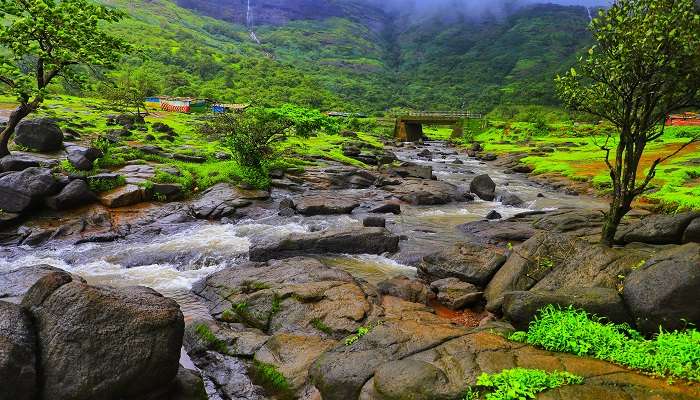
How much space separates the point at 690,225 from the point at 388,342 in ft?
43.0

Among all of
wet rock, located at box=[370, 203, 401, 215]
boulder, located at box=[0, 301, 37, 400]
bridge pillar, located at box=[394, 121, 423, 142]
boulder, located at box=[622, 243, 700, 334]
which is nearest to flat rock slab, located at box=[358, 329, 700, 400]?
boulder, located at box=[622, 243, 700, 334]

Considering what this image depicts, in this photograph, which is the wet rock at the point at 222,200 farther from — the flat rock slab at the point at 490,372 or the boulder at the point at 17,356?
the flat rock slab at the point at 490,372

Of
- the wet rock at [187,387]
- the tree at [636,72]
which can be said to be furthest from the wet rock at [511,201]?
the wet rock at [187,387]

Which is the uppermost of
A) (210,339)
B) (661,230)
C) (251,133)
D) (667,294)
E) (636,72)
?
(636,72)

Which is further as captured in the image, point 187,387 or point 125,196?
point 125,196

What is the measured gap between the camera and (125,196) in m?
27.5

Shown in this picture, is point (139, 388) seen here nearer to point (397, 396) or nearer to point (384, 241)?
point (397, 396)

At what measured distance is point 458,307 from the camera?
15352mm

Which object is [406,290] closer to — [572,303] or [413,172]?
[572,303]

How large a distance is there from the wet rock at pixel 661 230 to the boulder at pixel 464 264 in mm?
5252

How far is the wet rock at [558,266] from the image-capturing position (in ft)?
45.1

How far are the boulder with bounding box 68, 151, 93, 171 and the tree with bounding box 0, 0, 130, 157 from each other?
428cm

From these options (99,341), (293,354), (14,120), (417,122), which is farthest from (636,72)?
(417,122)

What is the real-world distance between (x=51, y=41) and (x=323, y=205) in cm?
1825
